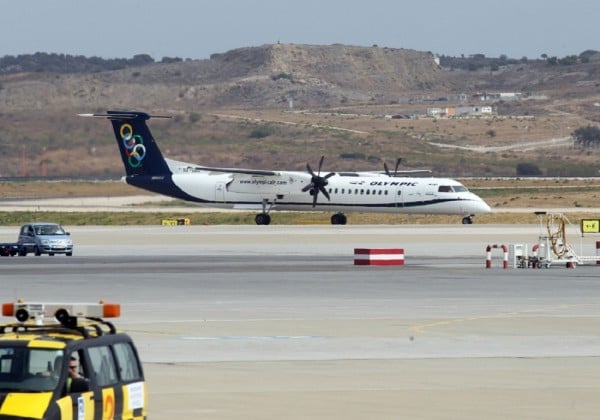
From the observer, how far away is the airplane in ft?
287

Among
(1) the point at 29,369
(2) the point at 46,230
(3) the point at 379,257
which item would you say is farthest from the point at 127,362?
(2) the point at 46,230

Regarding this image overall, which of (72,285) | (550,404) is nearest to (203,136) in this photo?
(72,285)

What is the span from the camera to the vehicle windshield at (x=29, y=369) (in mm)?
14414

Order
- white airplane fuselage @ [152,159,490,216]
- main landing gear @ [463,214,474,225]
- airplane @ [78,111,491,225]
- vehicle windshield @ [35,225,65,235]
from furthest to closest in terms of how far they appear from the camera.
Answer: main landing gear @ [463,214,474,225] → airplane @ [78,111,491,225] → white airplane fuselage @ [152,159,490,216] → vehicle windshield @ [35,225,65,235]

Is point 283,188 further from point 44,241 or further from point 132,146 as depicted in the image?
point 44,241

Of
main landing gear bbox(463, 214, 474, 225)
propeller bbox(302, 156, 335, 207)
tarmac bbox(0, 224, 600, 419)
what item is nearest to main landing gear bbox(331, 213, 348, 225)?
propeller bbox(302, 156, 335, 207)

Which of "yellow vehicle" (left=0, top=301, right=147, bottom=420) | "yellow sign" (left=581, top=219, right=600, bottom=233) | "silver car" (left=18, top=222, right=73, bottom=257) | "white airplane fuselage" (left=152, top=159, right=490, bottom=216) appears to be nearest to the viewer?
"yellow vehicle" (left=0, top=301, right=147, bottom=420)

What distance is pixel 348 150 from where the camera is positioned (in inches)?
7141

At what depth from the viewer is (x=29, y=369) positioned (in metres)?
14.8

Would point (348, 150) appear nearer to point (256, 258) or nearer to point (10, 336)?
point (256, 258)

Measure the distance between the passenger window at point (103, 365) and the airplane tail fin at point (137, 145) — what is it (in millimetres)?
78869

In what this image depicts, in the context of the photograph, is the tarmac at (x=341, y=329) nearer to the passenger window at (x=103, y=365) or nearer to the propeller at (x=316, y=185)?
the passenger window at (x=103, y=365)

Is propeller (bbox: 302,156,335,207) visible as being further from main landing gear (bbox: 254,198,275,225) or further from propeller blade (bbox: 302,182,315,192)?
main landing gear (bbox: 254,198,275,225)

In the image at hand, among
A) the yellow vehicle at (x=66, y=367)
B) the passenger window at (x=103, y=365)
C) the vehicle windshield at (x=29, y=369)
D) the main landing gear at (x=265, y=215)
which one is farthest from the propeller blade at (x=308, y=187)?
the vehicle windshield at (x=29, y=369)
